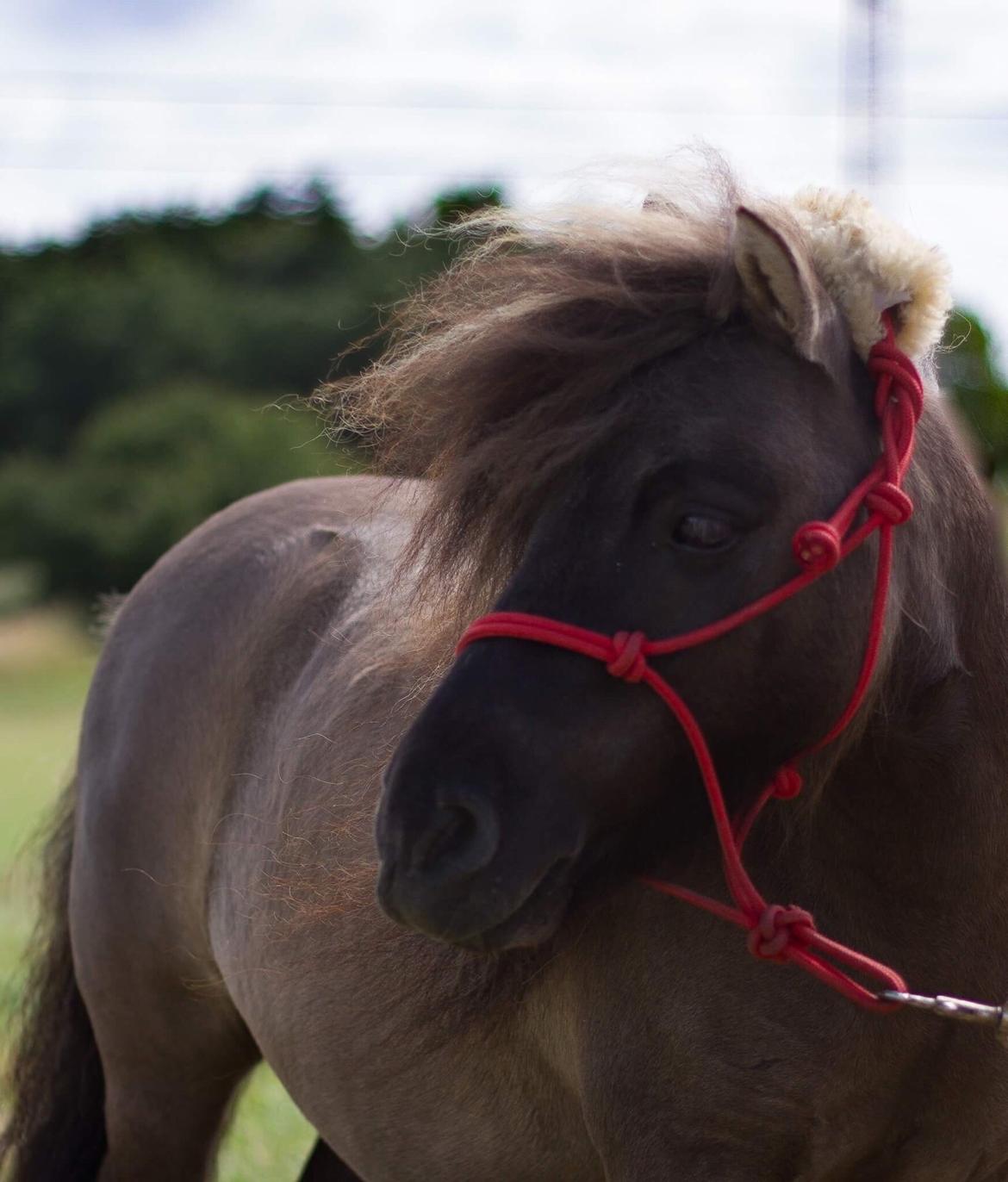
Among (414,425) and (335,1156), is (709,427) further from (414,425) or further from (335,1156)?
(335,1156)

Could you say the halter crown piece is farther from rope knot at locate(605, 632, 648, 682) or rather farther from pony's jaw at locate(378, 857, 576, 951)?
pony's jaw at locate(378, 857, 576, 951)

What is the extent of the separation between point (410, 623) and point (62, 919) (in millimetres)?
1728

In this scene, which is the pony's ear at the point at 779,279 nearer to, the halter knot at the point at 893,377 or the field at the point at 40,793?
the halter knot at the point at 893,377

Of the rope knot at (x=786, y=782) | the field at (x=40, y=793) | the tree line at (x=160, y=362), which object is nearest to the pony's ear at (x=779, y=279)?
the rope knot at (x=786, y=782)

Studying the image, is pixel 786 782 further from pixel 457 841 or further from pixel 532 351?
pixel 532 351

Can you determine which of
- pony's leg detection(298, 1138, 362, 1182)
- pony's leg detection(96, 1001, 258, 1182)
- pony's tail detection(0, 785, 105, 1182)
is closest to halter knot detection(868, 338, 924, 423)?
pony's leg detection(96, 1001, 258, 1182)

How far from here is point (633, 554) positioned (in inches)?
76.4

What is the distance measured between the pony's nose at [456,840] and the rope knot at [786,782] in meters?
0.42

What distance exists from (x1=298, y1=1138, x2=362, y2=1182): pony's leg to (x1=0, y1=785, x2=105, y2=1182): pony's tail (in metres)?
0.50

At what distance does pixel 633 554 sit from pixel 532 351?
12.8 inches

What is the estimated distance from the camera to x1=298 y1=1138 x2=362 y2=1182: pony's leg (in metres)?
3.55

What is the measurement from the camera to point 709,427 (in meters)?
1.95

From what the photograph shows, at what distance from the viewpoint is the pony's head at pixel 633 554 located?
74.0 inches

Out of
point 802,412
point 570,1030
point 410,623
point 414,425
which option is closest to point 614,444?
point 802,412
